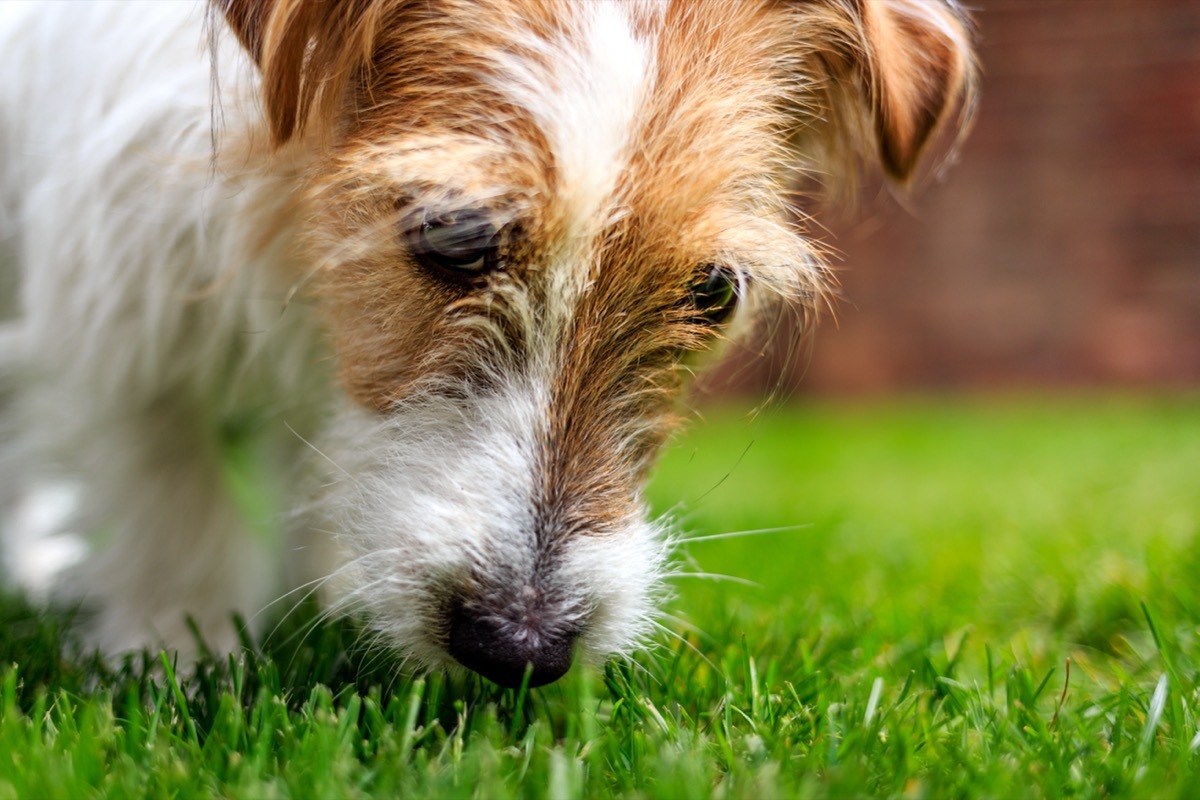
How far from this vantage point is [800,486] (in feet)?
18.1

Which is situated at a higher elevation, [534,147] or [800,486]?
[534,147]

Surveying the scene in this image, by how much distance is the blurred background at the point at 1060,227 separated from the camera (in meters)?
8.39

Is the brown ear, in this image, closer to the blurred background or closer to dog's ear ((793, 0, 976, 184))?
dog's ear ((793, 0, 976, 184))

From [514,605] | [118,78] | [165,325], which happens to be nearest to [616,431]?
[514,605]

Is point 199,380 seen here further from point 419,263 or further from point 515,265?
point 515,265

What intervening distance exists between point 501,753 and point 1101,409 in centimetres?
736

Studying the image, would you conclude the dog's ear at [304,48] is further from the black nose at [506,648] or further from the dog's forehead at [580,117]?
the black nose at [506,648]

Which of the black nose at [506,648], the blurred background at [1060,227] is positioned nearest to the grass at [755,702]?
the black nose at [506,648]

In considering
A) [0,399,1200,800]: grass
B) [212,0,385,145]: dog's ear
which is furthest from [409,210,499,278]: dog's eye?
[0,399,1200,800]: grass

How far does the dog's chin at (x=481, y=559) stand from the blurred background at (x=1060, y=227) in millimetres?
6455

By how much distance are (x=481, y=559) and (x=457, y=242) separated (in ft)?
1.71

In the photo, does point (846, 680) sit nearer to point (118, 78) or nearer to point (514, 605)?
point (514, 605)

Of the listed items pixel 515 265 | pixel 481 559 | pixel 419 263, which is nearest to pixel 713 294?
pixel 515 265

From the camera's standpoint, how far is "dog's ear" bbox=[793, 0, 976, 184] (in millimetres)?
2189
